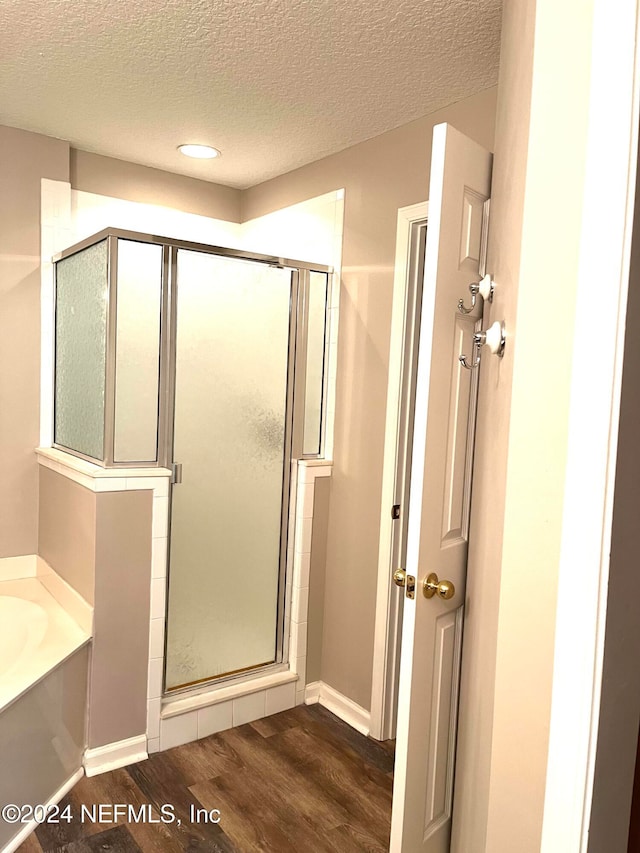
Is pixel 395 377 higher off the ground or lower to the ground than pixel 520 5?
lower

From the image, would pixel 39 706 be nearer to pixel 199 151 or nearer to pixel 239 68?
pixel 239 68

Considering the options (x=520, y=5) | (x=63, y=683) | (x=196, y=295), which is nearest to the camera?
(x=520, y=5)

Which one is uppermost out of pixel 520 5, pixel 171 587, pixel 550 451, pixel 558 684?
pixel 520 5

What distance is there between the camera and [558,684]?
0.86 meters

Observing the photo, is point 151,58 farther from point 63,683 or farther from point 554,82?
point 63,683

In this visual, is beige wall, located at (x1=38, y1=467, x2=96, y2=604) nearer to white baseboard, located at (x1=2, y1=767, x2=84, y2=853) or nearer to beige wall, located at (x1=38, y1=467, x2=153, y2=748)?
beige wall, located at (x1=38, y1=467, x2=153, y2=748)

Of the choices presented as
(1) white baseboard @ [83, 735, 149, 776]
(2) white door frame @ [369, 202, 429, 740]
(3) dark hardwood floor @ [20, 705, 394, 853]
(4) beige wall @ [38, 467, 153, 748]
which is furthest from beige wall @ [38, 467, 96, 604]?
(2) white door frame @ [369, 202, 429, 740]

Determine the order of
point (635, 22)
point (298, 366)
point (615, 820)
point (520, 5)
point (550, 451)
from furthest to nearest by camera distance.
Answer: point (298, 366) < point (520, 5) < point (550, 451) < point (615, 820) < point (635, 22)

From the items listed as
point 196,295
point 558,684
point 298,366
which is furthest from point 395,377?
point 558,684

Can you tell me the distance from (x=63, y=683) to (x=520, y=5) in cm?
240

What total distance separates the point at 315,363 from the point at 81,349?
3.26ft

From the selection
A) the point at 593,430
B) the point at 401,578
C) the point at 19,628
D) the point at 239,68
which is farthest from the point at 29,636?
the point at 593,430

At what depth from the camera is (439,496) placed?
1.65 meters

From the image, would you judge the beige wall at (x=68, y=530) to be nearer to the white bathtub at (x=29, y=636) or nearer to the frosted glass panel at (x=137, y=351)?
the white bathtub at (x=29, y=636)
